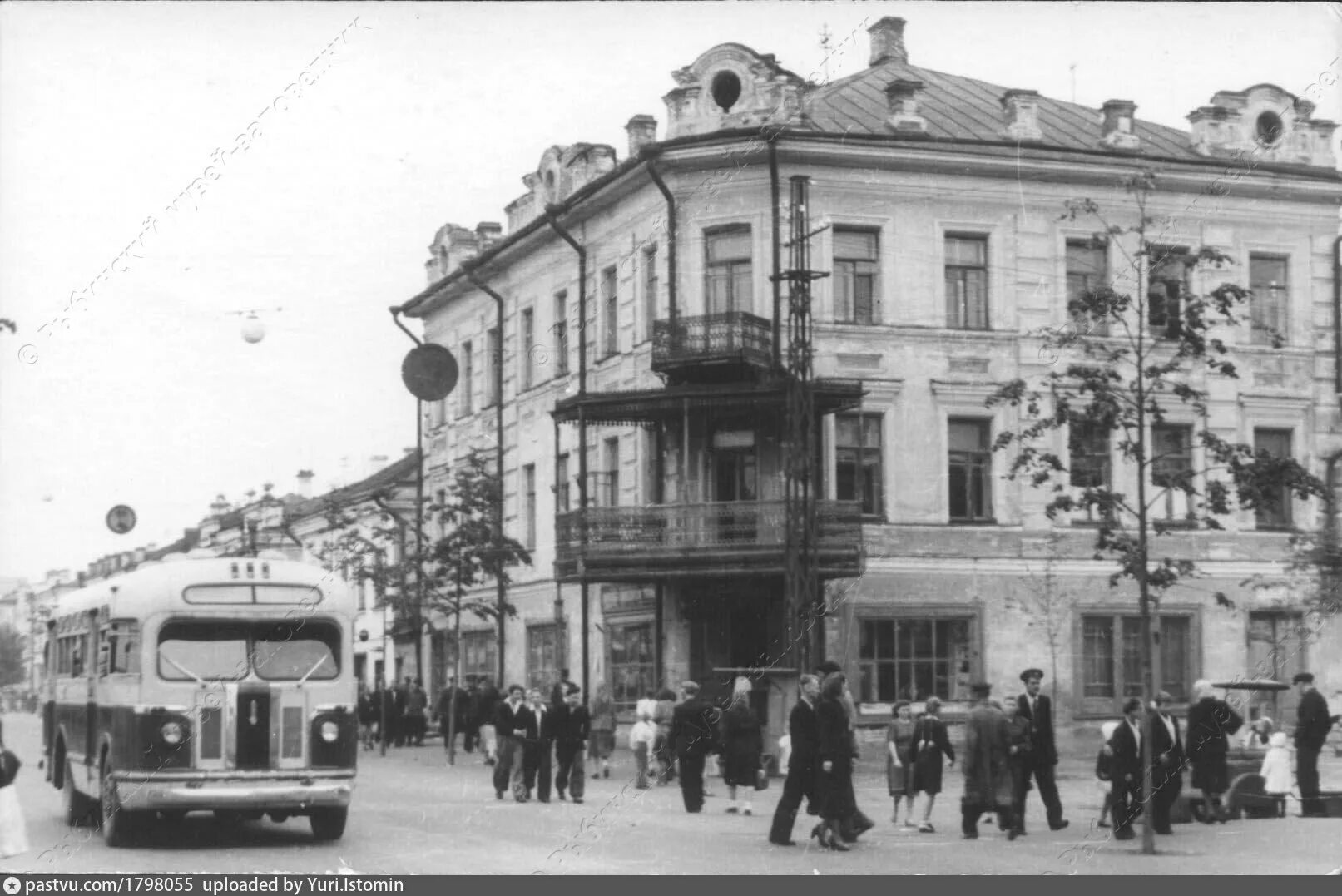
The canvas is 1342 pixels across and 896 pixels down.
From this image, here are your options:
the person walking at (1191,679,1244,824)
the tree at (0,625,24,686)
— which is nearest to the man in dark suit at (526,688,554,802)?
the person walking at (1191,679,1244,824)

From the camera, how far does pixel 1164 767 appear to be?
20500 mm

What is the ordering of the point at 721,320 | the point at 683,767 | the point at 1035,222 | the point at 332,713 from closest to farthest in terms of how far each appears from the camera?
the point at 332,713
the point at 683,767
the point at 721,320
the point at 1035,222

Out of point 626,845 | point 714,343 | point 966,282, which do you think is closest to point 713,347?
point 714,343

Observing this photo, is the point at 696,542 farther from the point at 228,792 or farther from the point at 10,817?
the point at 10,817

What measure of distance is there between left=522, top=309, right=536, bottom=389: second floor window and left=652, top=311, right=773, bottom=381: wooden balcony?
30.8 feet

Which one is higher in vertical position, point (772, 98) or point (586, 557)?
point (772, 98)

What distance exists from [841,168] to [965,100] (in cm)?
478

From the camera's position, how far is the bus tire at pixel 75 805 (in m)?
21.0

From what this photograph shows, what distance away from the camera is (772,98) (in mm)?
36312

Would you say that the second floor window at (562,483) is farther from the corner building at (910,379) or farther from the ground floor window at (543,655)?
the ground floor window at (543,655)

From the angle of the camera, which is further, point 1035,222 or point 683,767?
point 1035,222

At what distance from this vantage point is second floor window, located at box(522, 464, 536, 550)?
4469cm
